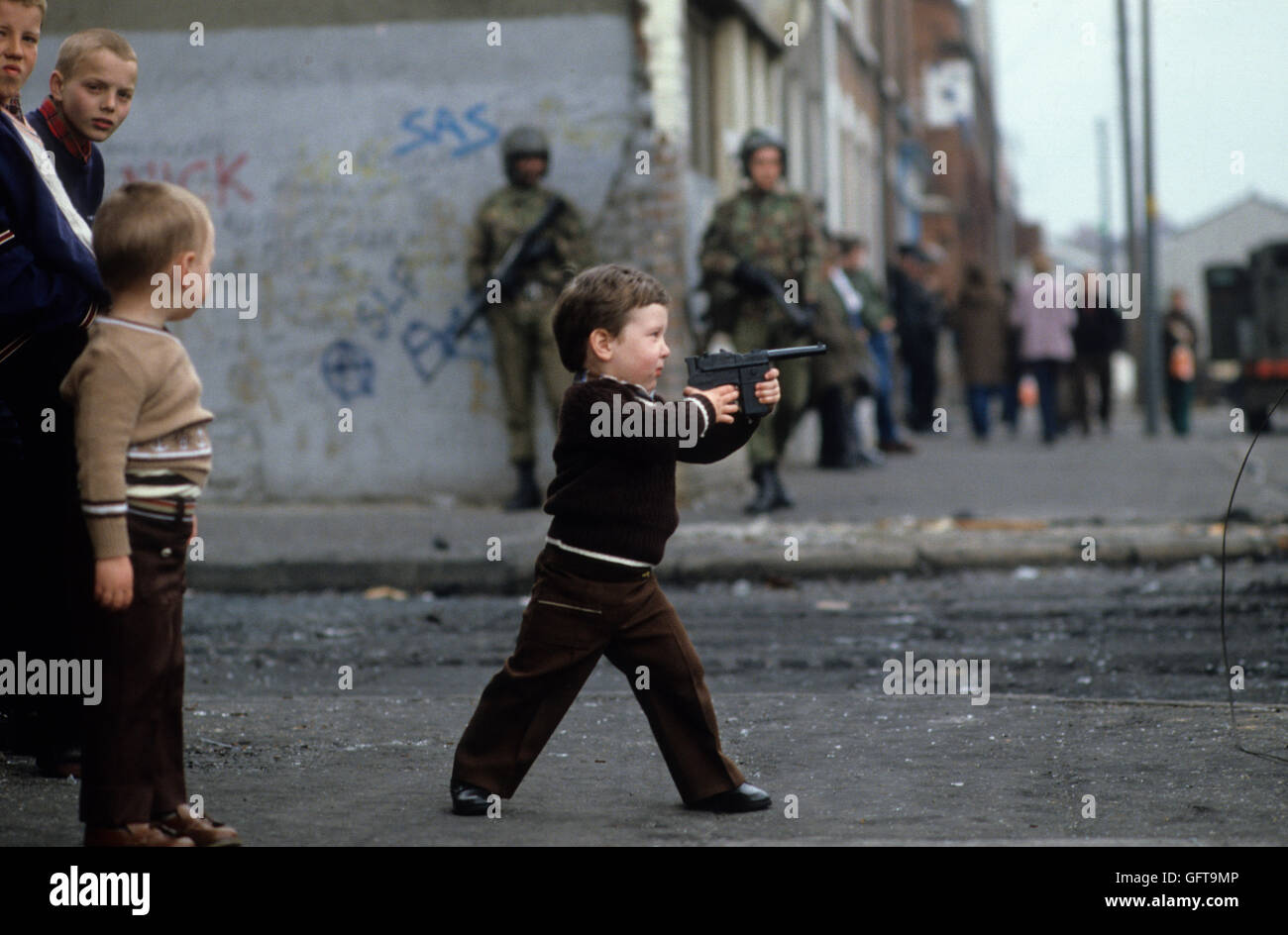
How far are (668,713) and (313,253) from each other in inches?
336

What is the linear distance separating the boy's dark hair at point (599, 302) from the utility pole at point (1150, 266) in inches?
745

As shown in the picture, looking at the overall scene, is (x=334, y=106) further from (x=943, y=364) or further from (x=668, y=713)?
(x=943, y=364)

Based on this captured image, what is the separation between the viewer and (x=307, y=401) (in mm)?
12547

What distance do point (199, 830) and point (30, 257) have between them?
1.45 meters

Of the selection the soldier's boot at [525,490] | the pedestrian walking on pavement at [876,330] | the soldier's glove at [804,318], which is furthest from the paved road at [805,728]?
the pedestrian walking on pavement at [876,330]

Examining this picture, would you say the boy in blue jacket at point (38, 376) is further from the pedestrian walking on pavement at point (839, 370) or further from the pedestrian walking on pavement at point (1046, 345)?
the pedestrian walking on pavement at point (1046, 345)

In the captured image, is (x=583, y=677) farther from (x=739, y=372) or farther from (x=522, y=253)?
(x=522, y=253)

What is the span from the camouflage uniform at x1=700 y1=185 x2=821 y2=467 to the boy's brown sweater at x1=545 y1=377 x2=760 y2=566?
708 centimetres

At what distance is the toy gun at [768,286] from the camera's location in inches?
445

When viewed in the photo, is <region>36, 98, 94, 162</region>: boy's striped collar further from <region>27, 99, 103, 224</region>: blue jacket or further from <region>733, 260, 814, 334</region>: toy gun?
<region>733, 260, 814, 334</region>: toy gun

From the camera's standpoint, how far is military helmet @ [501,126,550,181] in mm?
11680

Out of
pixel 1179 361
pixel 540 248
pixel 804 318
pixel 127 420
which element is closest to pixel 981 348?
pixel 1179 361

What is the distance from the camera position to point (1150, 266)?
2245 centimetres
